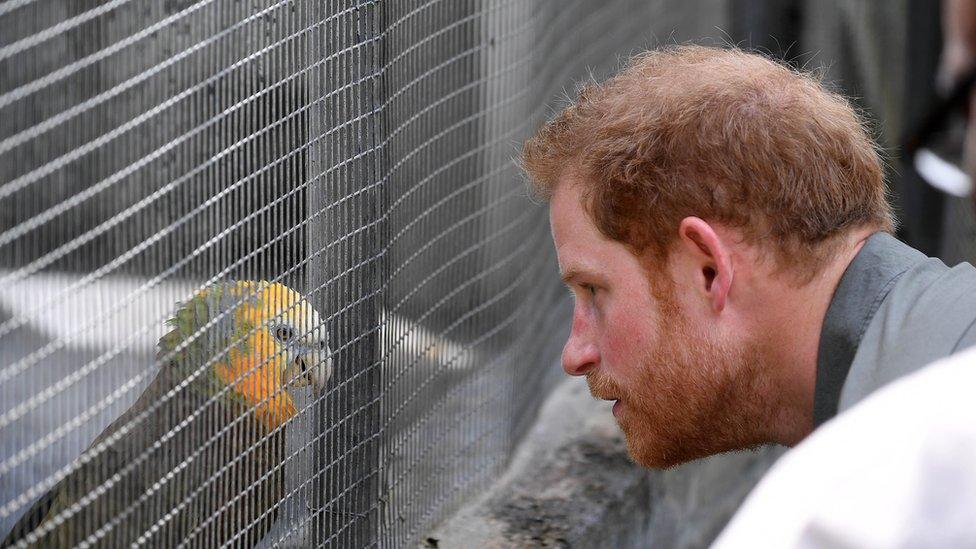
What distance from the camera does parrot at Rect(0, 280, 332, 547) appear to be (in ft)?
5.53

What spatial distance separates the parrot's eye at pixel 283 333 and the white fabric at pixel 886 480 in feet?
4.25

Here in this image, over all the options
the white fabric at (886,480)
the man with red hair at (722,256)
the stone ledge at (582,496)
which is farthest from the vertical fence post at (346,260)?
the white fabric at (886,480)

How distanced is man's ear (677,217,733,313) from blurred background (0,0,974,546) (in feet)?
2.06

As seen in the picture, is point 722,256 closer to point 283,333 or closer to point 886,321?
point 886,321

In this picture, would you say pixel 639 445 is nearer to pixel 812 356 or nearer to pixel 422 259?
pixel 812 356

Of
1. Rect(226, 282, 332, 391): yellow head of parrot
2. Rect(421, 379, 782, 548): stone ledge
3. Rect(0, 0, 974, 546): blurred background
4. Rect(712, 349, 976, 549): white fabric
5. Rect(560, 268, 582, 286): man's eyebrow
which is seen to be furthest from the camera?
Rect(421, 379, 782, 548): stone ledge

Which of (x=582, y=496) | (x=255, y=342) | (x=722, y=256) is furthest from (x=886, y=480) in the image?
(x=582, y=496)

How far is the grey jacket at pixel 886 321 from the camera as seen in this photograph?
5.66 ft

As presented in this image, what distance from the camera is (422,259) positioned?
8.96ft

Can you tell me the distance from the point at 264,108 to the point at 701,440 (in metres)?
0.94

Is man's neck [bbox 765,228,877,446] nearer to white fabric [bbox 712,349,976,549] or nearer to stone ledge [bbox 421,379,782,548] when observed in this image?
stone ledge [bbox 421,379,782,548]

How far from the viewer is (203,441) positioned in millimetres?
1894

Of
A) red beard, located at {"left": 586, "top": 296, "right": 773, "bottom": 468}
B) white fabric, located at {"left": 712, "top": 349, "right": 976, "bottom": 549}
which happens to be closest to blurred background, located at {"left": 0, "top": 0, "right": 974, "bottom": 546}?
red beard, located at {"left": 586, "top": 296, "right": 773, "bottom": 468}

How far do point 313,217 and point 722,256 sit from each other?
69 cm
